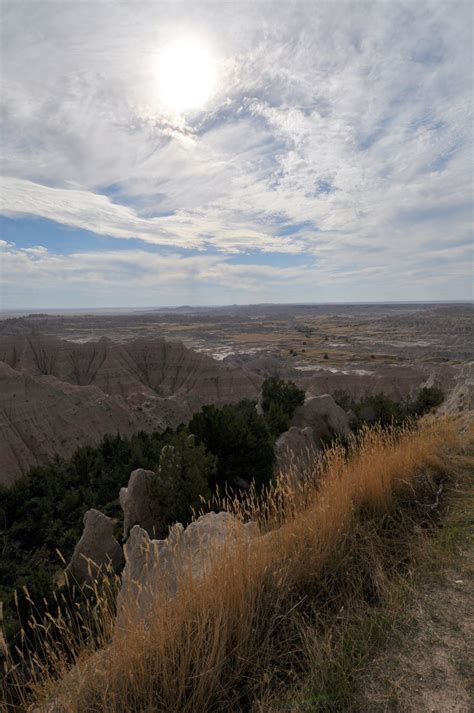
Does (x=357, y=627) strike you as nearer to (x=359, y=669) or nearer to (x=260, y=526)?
(x=359, y=669)

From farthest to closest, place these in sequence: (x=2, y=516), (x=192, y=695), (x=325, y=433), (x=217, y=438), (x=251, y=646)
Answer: (x=325, y=433)
(x=2, y=516)
(x=217, y=438)
(x=251, y=646)
(x=192, y=695)

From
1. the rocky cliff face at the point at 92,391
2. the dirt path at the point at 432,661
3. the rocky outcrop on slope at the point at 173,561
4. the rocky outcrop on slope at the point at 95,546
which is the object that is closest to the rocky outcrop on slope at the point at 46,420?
the rocky cliff face at the point at 92,391

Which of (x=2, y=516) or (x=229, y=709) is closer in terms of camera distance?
(x=229, y=709)

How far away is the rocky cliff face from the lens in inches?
998

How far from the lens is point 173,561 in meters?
2.75

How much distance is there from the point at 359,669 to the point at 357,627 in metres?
0.35

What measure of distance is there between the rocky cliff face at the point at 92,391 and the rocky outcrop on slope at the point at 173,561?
77.5ft

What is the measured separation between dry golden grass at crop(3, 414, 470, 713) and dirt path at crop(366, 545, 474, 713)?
12.8 inches

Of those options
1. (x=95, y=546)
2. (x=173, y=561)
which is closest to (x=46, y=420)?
(x=95, y=546)

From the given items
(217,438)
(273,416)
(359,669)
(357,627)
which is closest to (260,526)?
(357,627)

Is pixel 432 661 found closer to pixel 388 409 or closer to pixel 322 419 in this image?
pixel 322 419

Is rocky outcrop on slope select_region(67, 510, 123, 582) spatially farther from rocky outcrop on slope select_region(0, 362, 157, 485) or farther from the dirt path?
rocky outcrop on slope select_region(0, 362, 157, 485)

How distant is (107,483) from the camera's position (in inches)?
668

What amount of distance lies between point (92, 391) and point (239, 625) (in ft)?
99.2
